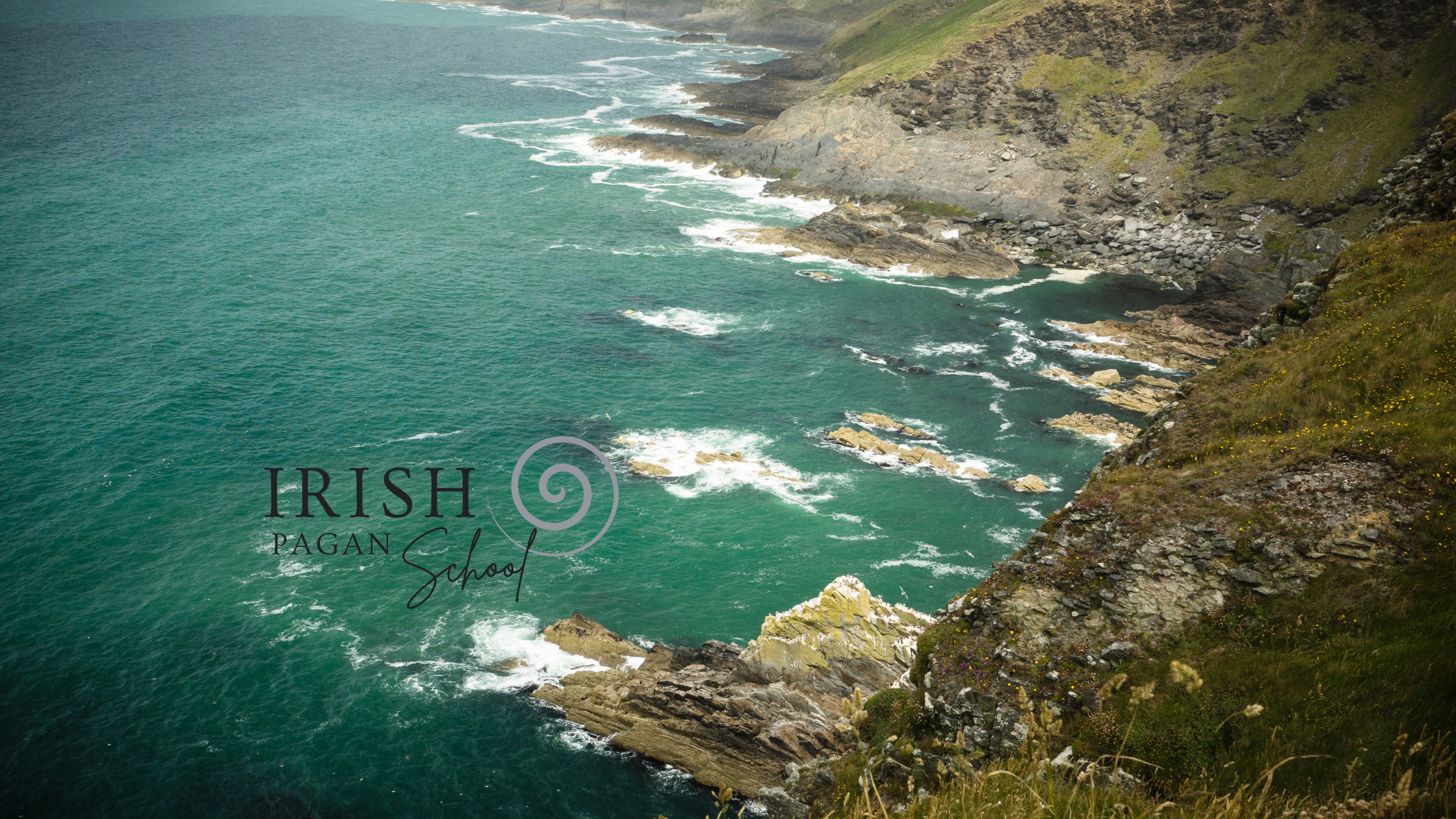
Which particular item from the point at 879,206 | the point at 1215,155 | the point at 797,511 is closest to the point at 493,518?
the point at 797,511

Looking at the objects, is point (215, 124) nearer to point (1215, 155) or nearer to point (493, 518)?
point (493, 518)

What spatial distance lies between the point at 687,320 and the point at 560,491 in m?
30.7

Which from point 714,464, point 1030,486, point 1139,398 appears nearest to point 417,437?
point 714,464

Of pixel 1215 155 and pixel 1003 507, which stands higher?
pixel 1215 155

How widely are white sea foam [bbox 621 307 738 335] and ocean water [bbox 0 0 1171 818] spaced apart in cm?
41

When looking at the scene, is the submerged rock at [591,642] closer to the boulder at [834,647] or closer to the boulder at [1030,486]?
the boulder at [834,647]

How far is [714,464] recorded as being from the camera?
56.3m

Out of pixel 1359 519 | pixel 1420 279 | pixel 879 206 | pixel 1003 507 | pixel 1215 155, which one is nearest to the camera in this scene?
pixel 1359 519

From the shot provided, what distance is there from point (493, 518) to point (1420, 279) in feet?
149

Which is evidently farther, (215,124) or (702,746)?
(215,124)

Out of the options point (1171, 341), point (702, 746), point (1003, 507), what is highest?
point (1171, 341)

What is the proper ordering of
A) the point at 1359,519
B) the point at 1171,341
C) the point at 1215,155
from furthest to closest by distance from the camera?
the point at 1215,155 → the point at 1171,341 → the point at 1359,519

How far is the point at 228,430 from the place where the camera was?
55625 mm

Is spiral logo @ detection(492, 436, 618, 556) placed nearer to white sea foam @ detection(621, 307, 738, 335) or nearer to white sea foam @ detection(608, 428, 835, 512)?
white sea foam @ detection(608, 428, 835, 512)
